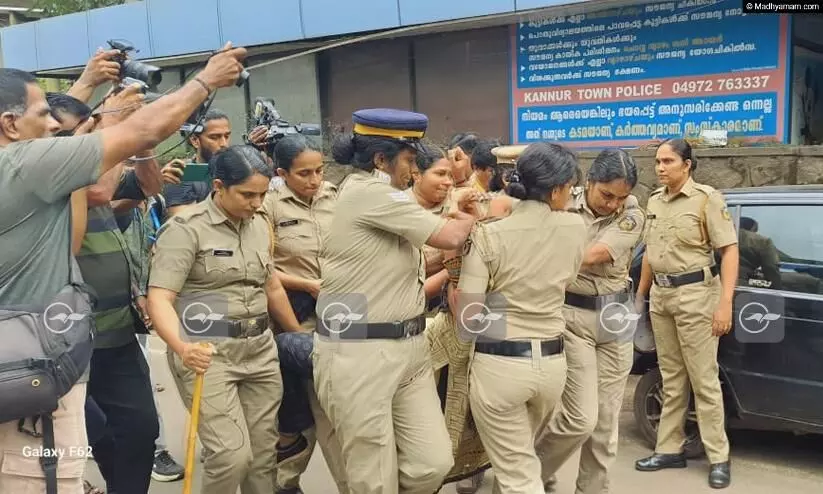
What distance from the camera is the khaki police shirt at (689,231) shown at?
4.11 m

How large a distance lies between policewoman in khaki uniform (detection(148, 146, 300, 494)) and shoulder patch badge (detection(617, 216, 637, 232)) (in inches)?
65.3

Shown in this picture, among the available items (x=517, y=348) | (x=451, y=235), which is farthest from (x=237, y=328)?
(x=517, y=348)

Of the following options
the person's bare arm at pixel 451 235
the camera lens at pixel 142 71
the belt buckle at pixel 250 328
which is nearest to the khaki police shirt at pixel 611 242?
the person's bare arm at pixel 451 235

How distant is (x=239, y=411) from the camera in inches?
127

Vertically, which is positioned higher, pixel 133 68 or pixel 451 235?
pixel 133 68

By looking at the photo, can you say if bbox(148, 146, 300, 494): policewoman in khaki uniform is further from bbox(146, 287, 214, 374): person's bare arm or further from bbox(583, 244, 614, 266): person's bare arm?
bbox(583, 244, 614, 266): person's bare arm

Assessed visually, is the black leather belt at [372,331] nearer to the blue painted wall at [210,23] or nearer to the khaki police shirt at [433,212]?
the khaki police shirt at [433,212]

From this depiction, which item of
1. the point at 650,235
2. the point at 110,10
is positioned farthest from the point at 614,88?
the point at 110,10

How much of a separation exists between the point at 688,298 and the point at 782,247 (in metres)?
0.65

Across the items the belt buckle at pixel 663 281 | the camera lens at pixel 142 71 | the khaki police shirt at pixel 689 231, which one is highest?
the camera lens at pixel 142 71

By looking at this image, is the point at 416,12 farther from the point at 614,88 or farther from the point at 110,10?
the point at 110,10

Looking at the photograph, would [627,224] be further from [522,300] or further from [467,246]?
[467,246]

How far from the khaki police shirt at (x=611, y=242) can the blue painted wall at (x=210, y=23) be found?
497 centimetres

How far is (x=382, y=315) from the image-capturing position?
116 inches
